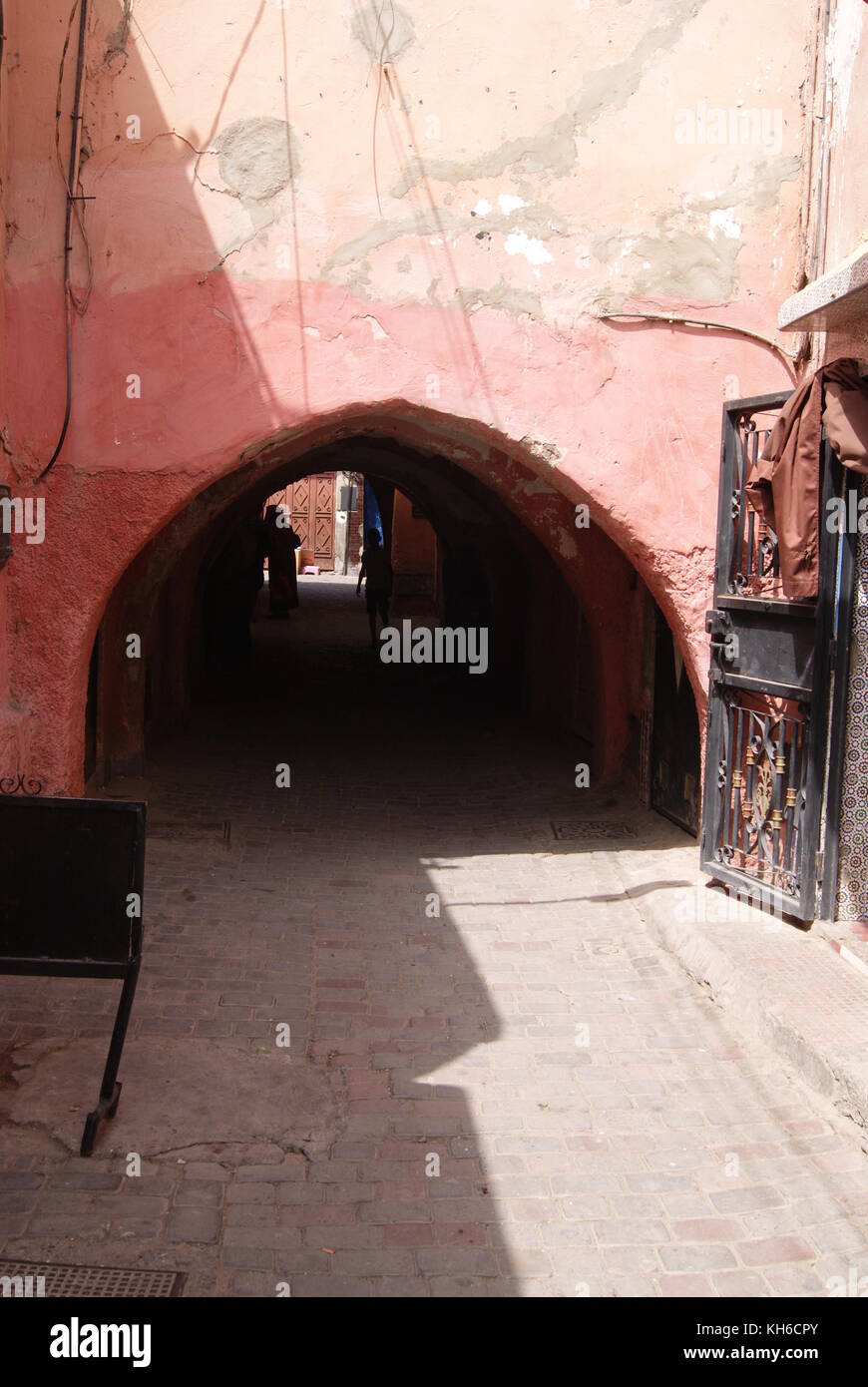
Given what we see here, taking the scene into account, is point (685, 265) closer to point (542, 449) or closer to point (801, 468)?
point (542, 449)

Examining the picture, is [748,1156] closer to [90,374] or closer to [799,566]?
[799,566]

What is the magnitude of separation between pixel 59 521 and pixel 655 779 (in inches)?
173

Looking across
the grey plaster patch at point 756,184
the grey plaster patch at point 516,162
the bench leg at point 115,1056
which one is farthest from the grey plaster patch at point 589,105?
the bench leg at point 115,1056

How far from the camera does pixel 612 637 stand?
933cm

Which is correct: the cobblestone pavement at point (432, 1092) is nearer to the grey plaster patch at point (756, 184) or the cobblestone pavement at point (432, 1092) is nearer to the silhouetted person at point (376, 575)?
the grey plaster patch at point (756, 184)

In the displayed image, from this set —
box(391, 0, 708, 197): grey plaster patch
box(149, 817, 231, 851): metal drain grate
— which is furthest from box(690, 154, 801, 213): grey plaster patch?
box(149, 817, 231, 851): metal drain grate

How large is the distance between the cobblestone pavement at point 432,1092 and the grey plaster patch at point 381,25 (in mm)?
4939

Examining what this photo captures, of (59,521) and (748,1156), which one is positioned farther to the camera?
(59,521)

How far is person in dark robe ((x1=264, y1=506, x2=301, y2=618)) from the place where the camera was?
20469 millimetres

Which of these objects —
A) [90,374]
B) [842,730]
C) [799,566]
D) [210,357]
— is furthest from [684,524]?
[90,374]

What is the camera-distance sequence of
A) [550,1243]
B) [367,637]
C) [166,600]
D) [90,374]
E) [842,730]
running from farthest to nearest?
[367,637] → [166,600] → [90,374] → [842,730] → [550,1243]

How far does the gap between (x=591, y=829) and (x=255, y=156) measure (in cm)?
483

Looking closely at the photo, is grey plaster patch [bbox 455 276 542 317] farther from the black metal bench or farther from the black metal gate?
the black metal bench

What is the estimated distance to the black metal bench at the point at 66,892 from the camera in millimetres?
4316
